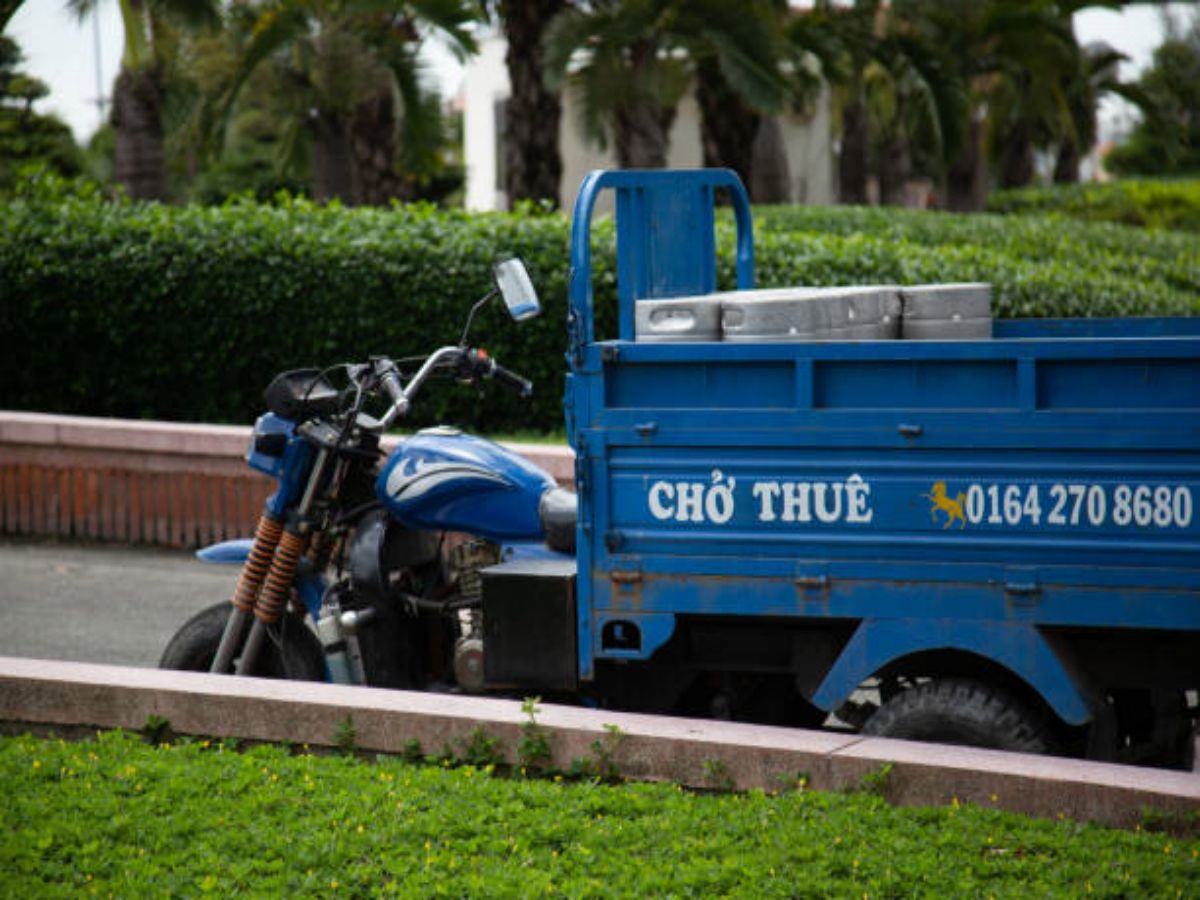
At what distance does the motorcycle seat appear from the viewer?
5.56 metres

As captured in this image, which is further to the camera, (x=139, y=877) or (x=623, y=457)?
(x=623, y=457)

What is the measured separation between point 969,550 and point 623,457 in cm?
108

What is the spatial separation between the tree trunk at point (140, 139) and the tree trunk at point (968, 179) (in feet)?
45.5

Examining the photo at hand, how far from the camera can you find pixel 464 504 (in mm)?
5684

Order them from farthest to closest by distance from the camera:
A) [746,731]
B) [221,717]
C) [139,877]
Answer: [221,717] < [746,731] < [139,877]

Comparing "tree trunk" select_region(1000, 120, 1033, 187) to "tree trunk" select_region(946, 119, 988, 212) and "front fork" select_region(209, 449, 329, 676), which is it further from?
"front fork" select_region(209, 449, 329, 676)

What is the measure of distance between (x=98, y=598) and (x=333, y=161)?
455 inches

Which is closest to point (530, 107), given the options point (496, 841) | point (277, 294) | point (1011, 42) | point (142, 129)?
point (142, 129)

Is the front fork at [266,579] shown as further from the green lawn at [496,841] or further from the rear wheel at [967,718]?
the rear wheel at [967,718]

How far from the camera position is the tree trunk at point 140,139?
18.5 metres

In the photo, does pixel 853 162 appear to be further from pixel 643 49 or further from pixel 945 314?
pixel 945 314

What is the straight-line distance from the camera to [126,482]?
10.4 metres

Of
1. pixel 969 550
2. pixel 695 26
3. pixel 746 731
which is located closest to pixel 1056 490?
pixel 969 550

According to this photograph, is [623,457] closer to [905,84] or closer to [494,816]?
[494,816]
